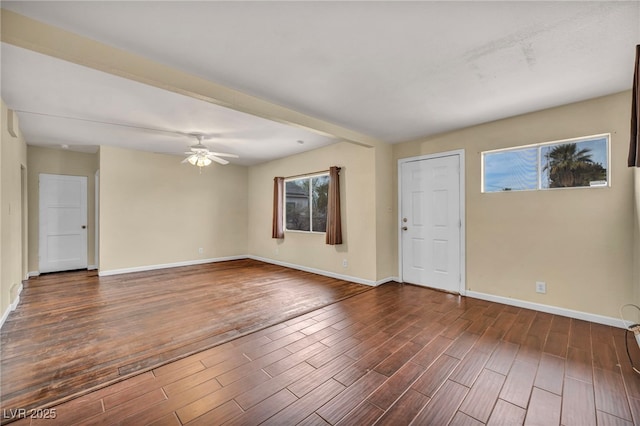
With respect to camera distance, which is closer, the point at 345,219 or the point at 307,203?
the point at 345,219

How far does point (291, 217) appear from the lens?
6.17 m

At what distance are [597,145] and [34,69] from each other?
576 cm

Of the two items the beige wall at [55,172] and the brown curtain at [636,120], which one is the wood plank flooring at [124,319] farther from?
the brown curtain at [636,120]

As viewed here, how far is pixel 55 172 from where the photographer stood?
539 cm

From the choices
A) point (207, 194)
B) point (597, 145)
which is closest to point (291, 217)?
point (207, 194)

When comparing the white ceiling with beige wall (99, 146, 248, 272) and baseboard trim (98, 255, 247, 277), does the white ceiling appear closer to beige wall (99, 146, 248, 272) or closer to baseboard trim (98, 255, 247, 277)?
beige wall (99, 146, 248, 272)

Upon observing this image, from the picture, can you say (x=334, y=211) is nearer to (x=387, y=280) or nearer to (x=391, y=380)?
(x=387, y=280)

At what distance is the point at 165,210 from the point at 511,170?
21.4ft

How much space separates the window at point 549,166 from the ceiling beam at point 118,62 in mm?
2903

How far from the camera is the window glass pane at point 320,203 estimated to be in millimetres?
5391

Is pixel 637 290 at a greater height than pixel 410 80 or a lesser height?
lesser

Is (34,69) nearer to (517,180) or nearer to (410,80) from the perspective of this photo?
(410,80)

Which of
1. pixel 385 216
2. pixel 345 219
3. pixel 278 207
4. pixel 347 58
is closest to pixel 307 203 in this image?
pixel 278 207

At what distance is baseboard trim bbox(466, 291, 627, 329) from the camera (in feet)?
9.27
